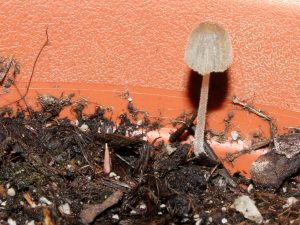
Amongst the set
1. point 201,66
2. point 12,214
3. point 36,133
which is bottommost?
point 12,214

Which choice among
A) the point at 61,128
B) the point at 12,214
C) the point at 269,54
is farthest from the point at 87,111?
the point at 269,54

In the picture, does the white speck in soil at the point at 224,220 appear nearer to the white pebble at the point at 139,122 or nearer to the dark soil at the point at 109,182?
the dark soil at the point at 109,182

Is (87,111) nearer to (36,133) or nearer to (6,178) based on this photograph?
(36,133)

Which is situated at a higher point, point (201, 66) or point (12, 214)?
point (201, 66)

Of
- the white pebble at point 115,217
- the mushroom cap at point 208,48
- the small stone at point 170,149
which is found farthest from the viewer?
the small stone at point 170,149

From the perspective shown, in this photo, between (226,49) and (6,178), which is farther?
(6,178)

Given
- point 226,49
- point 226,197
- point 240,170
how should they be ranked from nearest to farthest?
point 226,49
point 226,197
point 240,170

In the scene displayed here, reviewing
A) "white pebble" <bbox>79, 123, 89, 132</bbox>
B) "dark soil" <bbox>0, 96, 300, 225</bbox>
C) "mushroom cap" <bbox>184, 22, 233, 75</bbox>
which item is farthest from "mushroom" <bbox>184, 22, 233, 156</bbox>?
"white pebble" <bbox>79, 123, 89, 132</bbox>

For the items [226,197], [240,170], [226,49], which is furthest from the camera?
[240,170]

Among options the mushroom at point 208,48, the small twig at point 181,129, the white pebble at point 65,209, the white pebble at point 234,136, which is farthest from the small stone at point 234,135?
the white pebble at point 65,209
